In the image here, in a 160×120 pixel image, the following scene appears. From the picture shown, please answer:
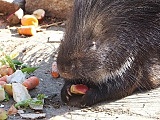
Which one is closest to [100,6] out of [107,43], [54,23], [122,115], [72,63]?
[107,43]

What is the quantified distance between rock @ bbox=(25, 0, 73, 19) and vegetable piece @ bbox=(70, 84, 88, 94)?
1974 millimetres

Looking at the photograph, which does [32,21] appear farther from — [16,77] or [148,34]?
[148,34]

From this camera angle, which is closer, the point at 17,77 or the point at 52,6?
the point at 17,77

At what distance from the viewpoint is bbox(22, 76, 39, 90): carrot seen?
3.68m

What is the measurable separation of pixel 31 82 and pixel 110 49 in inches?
23.4

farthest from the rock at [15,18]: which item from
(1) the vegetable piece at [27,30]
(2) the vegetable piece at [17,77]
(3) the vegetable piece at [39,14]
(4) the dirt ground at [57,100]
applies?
(2) the vegetable piece at [17,77]

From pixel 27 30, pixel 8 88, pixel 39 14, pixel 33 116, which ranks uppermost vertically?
pixel 39 14

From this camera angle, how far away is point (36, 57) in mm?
4328

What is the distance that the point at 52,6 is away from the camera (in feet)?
17.8

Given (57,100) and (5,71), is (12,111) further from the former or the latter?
(5,71)

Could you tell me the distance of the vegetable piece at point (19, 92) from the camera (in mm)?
3502

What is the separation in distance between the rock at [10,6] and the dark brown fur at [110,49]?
6.92ft

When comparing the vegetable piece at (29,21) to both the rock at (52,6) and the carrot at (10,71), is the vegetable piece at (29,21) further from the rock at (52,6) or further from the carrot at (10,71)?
the carrot at (10,71)

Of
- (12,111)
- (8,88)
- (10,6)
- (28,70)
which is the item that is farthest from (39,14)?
(12,111)
